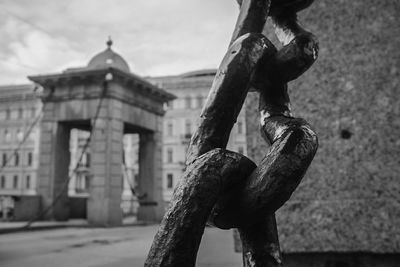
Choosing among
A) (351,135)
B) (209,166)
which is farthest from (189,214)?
(351,135)

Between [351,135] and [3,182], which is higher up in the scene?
[3,182]

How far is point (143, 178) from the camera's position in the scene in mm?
13508

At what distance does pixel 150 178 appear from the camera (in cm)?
1344

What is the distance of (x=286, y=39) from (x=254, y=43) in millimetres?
158

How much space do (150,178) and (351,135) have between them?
11.6 meters

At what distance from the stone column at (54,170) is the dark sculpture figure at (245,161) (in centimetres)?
1152

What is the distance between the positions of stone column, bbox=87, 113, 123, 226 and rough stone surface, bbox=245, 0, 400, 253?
925cm

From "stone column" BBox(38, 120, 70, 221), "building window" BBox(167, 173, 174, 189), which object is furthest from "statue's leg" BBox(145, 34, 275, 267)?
"building window" BBox(167, 173, 174, 189)

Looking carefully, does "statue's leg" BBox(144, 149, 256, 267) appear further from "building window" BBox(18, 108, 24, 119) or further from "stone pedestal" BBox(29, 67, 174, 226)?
"building window" BBox(18, 108, 24, 119)

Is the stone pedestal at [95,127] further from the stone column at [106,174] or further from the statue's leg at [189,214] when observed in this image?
the statue's leg at [189,214]

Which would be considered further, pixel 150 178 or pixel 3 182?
pixel 3 182

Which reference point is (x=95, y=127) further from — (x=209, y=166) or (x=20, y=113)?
(x=20, y=113)

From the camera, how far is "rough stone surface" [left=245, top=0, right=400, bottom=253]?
6.83ft

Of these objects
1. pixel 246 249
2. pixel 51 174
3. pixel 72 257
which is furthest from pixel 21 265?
pixel 51 174
